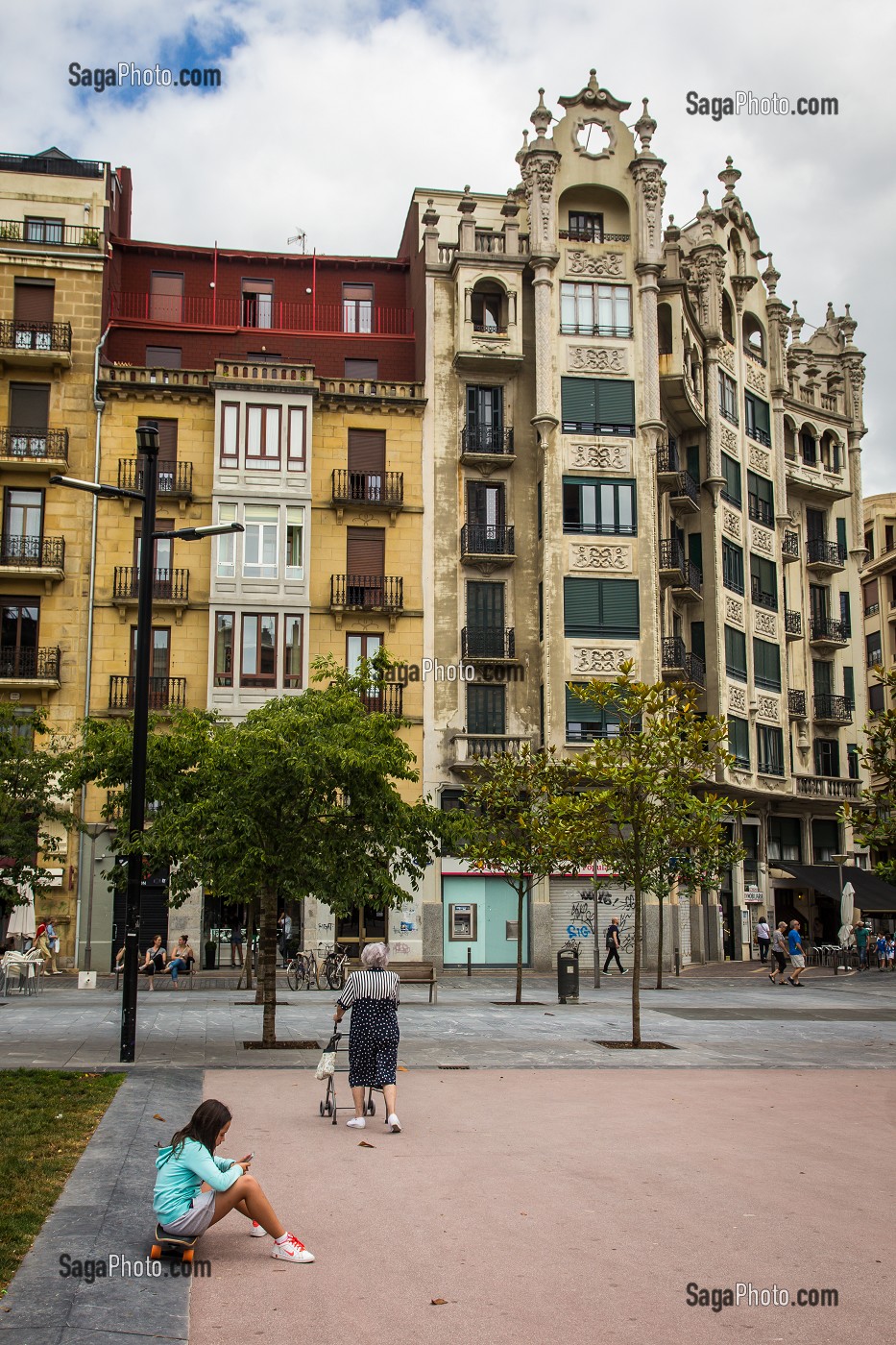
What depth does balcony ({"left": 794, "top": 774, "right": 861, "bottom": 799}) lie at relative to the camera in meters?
50.5

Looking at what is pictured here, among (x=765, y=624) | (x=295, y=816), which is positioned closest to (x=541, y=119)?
(x=765, y=624)

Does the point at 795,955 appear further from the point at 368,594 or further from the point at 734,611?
the point at 368,594

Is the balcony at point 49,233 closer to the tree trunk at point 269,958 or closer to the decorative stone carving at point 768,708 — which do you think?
the decorative stone carving at point 768,708

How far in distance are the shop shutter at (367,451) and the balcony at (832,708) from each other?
22.5 m

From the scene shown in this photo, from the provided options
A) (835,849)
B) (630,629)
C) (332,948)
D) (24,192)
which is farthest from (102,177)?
(835,849)

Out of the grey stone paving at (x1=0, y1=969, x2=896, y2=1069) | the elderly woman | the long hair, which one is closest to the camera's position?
the long hair

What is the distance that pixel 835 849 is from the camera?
52.7 m

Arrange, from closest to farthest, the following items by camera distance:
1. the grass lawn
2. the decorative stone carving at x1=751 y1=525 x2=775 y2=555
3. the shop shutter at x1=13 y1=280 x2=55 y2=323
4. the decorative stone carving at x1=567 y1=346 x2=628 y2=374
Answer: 1. the grass lawn
2. the shop shutter at x1=13 y1=280 x2=55 y2=323
3. the decorative stone carving at x1=567 y1=346 x2=628 y2=374
4. the decorative stone carving at x1=751 y1=525 x2=775 y2=555

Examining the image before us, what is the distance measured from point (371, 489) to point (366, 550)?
206 cm

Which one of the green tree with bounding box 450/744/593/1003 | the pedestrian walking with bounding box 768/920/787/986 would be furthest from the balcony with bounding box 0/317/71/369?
the pedestrian walking with bounding box 768/920/787/986

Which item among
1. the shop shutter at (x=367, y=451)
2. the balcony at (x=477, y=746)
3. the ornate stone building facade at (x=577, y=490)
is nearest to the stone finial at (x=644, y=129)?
the ornate stone building facade at (x=577, y=490)

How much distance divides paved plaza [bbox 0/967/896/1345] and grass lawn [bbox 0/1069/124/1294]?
0.51 ft

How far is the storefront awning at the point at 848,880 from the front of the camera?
4728 centimetres

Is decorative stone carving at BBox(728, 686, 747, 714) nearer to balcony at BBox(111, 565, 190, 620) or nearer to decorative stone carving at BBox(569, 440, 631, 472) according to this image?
decorative stone carving at BBox(569, 440, 631, 472)
